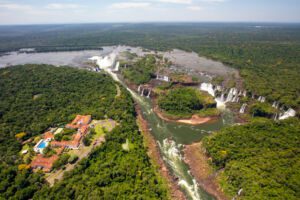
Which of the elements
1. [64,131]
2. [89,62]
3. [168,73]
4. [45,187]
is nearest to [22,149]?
[64,131]

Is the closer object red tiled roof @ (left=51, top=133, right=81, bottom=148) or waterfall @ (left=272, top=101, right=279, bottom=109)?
red tiled roof @ (left=51, top=133, right=81, bottom=148)

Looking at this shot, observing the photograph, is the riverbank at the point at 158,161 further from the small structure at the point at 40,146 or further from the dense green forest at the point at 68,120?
the small structure at the point at 40,146

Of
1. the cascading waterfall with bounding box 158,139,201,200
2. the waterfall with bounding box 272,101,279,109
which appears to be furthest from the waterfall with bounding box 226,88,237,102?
the cascading waterfall with bounding box 158,139,201,200

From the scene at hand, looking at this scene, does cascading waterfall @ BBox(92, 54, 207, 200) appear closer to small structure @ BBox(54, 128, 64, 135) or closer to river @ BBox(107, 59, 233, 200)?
river @ BBox(107, 59, 233, 200)

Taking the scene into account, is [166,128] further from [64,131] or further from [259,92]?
[259,92]

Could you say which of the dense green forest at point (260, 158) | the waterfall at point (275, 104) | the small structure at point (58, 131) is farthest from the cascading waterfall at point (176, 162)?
the waterfall at point (275, 104)

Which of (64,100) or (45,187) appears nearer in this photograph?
(45,187)

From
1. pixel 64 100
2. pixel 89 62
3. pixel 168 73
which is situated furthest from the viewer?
pixel 89 62
